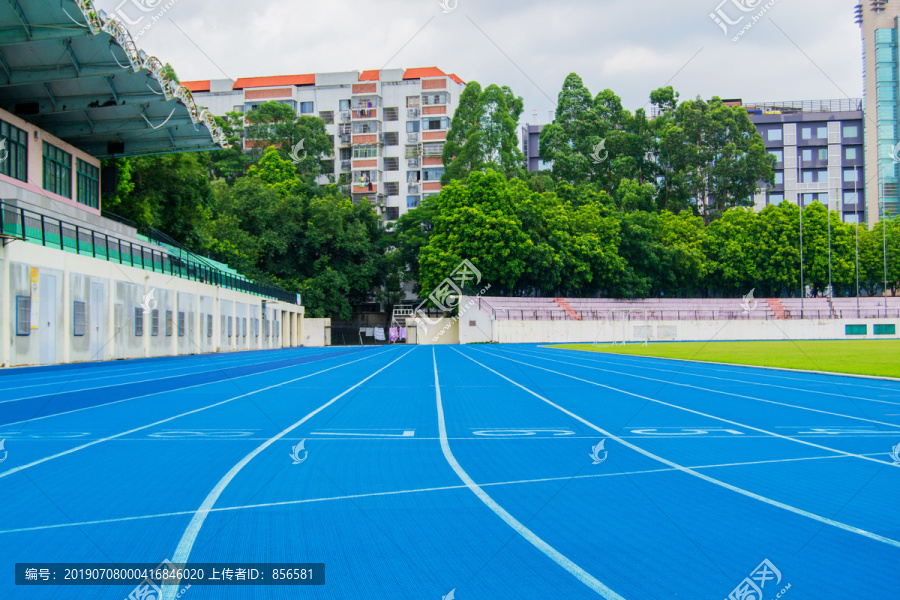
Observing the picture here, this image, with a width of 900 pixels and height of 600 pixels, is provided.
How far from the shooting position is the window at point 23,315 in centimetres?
2002

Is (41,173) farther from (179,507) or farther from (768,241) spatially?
(768,241)

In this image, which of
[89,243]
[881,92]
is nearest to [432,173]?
[881,92]

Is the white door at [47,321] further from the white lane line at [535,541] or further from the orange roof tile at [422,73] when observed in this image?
the orange roof tile at [422,73]

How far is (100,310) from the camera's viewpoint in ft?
82.2

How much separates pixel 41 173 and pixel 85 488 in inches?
1063

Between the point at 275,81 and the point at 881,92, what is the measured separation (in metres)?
64.0

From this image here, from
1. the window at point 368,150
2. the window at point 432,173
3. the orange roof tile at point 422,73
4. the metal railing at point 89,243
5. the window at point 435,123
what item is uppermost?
the orange roof tile at point 422,73

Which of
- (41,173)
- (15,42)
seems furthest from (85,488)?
(41,173)

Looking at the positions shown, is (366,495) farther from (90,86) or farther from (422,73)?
(422,73)

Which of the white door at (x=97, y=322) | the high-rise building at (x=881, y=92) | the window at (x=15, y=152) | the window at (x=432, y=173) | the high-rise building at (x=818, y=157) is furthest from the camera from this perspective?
the high-rise building at (x=818, y=157)

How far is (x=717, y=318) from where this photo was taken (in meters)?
59.9

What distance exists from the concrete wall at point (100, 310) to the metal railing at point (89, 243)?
30 cm

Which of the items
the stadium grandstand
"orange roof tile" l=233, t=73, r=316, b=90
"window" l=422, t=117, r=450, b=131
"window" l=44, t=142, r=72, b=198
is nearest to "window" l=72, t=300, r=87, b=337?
the stadium grandstand

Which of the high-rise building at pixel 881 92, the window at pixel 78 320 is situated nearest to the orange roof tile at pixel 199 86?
the window at pixel 78 320
